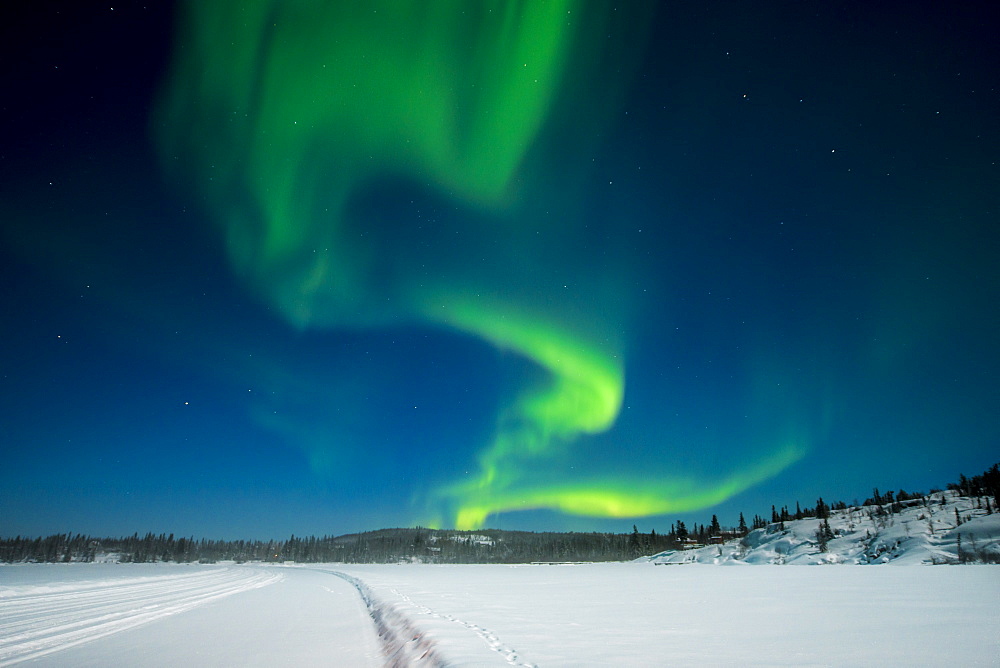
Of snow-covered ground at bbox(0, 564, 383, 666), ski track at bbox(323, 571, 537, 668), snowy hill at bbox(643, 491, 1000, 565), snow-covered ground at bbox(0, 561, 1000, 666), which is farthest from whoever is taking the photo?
snowy hill at bbox(643, 491, 1000, 565)

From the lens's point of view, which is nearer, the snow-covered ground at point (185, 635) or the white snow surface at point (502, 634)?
the white snow surface at point (502, 634)

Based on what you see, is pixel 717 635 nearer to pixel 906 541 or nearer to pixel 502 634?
pixel 502 634

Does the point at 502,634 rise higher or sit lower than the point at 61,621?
higher

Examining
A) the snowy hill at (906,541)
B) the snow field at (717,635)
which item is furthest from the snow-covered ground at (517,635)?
the snowy hill at (906,541)

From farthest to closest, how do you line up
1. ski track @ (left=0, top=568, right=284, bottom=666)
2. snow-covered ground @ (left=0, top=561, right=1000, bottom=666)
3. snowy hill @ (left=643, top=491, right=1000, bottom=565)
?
snowy hill @ (left=643, top=491, right=1000, bottom=565) → ski track @ (left=0, top=568, right=284, bottom=666) → snow-covered ground @ (left=0, top=561, right=1000, bottom=666)

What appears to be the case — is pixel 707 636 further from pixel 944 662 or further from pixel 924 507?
pixel 924 507

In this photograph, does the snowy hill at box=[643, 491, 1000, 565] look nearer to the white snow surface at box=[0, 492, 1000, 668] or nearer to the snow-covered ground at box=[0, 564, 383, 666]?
the white snow surface at box=[0, 492, 1000, 668]

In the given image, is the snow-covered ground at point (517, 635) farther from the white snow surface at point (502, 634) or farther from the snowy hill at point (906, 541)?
the snowy hill at point (906, 541)

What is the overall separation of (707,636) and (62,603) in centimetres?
2979

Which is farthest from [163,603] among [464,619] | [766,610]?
[766,610]

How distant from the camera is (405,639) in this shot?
1203cm

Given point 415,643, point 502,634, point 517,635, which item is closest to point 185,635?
point 415,643

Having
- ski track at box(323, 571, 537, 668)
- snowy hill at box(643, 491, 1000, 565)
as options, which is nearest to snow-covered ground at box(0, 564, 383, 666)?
ski track at box(323, 571, 537, 668)

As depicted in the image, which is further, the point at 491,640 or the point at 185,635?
the point at 185,635
